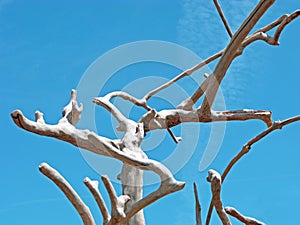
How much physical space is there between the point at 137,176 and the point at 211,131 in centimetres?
54

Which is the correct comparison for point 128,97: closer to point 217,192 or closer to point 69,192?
point 69,192

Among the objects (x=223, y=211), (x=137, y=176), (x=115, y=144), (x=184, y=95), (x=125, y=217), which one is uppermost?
(x=184, y=95)

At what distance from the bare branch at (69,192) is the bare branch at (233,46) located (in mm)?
1052

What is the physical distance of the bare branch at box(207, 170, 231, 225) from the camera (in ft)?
5.58

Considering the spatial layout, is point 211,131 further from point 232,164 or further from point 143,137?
point 232,164

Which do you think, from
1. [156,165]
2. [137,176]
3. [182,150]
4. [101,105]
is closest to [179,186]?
[156,165]

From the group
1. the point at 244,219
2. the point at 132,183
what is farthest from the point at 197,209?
the point at 132,183

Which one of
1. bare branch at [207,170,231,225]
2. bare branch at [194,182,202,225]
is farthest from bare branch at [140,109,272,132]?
bare branch at [207,170,231,225]

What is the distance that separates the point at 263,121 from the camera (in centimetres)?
334

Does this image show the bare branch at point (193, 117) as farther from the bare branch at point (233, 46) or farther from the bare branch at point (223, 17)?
the bare branch at point (223, 17)

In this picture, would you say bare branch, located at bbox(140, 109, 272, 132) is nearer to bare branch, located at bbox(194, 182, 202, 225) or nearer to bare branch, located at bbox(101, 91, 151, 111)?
bare branch, located at bbox(101, 91, 151, 111)

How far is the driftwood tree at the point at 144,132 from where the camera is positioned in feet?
6.84

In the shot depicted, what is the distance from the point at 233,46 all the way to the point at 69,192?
1192 millimetres

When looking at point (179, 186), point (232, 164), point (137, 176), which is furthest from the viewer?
point (137, 176)
